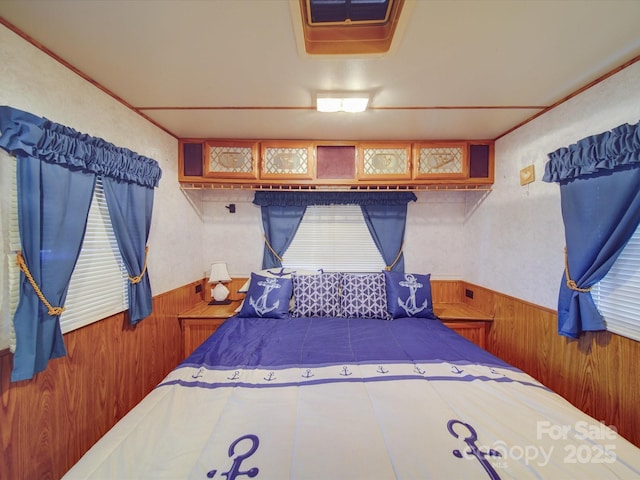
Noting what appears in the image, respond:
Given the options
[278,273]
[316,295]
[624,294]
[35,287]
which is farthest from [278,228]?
[624,294]

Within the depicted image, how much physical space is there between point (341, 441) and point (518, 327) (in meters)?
1.84

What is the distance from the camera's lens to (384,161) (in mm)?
2260

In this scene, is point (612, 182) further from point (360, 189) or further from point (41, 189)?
point (41, 189)

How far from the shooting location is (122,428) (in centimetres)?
89

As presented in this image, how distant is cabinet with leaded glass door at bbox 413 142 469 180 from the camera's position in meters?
2.23

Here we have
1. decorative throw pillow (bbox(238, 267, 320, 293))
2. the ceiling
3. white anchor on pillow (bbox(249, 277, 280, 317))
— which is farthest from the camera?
decorative throw pillow (bbox(238, 267, 320, 293))

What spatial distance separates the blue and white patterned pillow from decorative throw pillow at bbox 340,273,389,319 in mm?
75

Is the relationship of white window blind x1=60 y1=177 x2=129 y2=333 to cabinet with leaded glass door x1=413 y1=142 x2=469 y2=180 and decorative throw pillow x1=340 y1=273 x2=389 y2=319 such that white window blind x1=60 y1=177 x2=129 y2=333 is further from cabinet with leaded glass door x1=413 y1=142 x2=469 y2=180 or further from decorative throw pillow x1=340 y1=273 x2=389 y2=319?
cabinet with leaded glass door x1=413 y1=142 x2=469 y2=180

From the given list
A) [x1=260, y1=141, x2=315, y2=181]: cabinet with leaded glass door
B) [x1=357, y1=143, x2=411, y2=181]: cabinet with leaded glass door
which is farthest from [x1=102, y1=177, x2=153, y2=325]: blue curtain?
[x1=357, y1=143, x2=411, y2=181]: cabinet with leaded glass door

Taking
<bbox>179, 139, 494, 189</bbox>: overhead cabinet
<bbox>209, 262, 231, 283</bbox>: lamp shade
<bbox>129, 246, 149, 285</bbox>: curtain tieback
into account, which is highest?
<bbox>179, 139, 494, 189</bbox>: overhead cabinet

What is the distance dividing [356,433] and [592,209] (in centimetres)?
175

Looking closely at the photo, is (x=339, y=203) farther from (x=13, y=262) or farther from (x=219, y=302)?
(x=13, y=262)

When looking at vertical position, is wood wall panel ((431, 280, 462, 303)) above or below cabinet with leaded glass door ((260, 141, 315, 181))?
below

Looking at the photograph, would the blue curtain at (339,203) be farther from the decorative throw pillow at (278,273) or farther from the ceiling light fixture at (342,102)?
the ceiling light fixture at (342,102)
